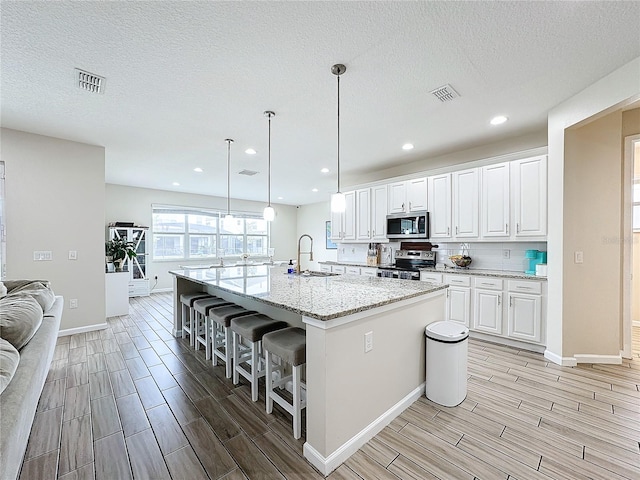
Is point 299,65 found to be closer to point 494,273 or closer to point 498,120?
point 498,120

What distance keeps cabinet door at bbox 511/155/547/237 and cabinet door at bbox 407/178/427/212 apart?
1.23 metres

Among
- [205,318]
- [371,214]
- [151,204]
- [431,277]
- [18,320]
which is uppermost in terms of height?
[151,204]

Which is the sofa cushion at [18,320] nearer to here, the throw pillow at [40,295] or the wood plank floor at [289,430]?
the throw pillow at [40,295]

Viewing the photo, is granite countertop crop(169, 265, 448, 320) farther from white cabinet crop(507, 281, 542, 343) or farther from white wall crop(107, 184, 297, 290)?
white wall crop(107, 184, 297, 290)

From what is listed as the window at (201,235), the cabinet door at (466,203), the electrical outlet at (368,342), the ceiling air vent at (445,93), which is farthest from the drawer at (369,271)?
the window at (201,235)

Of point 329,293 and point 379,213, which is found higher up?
point 379,213

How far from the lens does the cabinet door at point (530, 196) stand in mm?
3387

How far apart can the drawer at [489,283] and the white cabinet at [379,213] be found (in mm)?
1785

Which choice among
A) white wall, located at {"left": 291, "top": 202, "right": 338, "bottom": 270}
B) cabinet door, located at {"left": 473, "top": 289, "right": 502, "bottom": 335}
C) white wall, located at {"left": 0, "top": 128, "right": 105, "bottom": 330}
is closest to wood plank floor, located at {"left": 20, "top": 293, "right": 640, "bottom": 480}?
cabinet door, located at {"left": 473, "top": 289, "right": 502, "bottom": 335}

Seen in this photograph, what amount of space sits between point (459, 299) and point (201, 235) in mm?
6910

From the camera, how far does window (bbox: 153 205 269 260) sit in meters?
7.46

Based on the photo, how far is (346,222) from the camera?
5.87 meters

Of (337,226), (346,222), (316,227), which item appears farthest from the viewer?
(316,227)

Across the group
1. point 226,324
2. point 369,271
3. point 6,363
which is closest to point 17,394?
point 6,363
